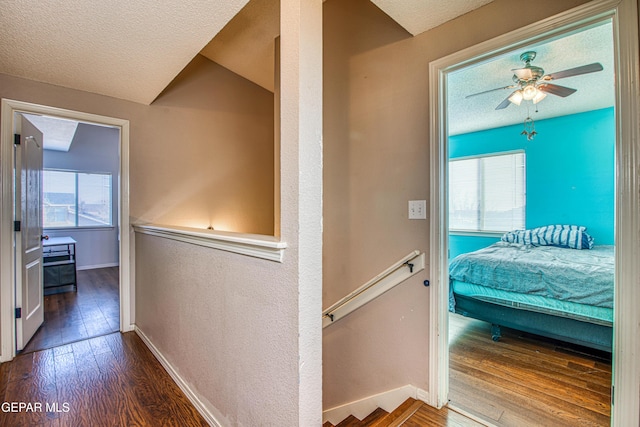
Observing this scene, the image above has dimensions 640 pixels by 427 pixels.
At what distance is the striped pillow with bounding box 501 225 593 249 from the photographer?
3464 millimetres

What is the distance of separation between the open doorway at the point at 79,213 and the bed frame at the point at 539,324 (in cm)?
412

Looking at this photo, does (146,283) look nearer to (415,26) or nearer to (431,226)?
(431,226)

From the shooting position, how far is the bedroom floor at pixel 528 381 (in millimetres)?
1663

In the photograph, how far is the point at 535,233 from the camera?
3895 mm

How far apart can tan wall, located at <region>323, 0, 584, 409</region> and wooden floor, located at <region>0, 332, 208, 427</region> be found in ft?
3.70

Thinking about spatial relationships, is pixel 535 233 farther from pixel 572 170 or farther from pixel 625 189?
pixel 625 189

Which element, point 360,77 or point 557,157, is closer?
point 360,77

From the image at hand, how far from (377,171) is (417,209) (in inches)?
15.8

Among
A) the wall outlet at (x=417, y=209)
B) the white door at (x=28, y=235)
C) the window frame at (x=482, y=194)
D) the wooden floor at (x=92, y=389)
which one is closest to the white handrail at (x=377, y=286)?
the wall outlet at (x=417, y=209)

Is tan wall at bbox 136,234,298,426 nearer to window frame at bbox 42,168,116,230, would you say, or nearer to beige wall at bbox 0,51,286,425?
beige wall at bbox 0,51,286,425

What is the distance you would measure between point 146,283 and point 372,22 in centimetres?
270

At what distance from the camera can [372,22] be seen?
1991 millimetres

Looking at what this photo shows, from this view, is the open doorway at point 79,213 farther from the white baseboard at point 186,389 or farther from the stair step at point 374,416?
the stair step at point 374,416

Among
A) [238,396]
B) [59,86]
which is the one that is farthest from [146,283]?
[59,86]
